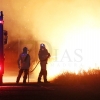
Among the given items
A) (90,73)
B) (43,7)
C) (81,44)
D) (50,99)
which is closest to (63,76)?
(90,73)

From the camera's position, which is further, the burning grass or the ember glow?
the ember glow

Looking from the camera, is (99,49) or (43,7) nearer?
(99,49)

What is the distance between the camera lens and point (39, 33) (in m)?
37.9

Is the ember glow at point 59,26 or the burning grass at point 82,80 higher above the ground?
the ember glow at point 59,26

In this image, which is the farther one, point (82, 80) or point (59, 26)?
point (59, 26)

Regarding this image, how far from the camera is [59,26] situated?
121 feet

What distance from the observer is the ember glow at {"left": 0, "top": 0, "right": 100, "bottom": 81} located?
106 feet

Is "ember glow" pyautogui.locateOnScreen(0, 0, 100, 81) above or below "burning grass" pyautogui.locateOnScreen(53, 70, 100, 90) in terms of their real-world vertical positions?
above

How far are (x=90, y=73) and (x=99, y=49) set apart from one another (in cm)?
875

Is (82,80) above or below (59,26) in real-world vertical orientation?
below

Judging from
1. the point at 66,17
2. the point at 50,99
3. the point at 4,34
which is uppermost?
the point at 66,17

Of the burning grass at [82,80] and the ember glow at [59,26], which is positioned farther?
the ember glow at [59,26]

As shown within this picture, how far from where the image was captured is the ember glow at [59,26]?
106ft

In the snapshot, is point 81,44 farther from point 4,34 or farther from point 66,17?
point 4,34
